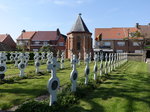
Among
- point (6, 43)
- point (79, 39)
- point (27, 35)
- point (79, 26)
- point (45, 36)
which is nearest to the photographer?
point (79, 39)

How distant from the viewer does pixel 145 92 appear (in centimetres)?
858

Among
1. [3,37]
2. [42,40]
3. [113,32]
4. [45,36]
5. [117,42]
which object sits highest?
[113,32]

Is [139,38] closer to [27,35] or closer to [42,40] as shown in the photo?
[42,40]

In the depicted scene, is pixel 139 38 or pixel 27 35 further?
pixel 27 35

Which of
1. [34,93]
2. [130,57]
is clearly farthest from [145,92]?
[130,57]

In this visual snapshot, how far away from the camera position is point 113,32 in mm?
56625

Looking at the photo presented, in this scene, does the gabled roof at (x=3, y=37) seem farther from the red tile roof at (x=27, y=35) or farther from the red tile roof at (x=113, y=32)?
the red tile roof at (x=113, y=32)

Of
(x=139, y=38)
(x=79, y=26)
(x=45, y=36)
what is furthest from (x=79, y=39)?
(x=45, y=36)

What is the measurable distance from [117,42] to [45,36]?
23.2m

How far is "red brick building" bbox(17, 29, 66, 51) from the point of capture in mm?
60750

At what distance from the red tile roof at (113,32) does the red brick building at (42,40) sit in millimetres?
12701

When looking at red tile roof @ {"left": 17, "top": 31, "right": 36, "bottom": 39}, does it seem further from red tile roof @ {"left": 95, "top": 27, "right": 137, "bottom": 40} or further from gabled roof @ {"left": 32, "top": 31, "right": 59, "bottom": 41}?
red tile roof @ {"left": 95, "top": 27, "right": 137, "bottom": 40}

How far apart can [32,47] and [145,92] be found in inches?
2231

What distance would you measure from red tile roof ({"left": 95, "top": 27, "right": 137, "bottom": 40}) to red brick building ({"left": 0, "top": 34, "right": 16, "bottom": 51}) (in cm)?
2923
